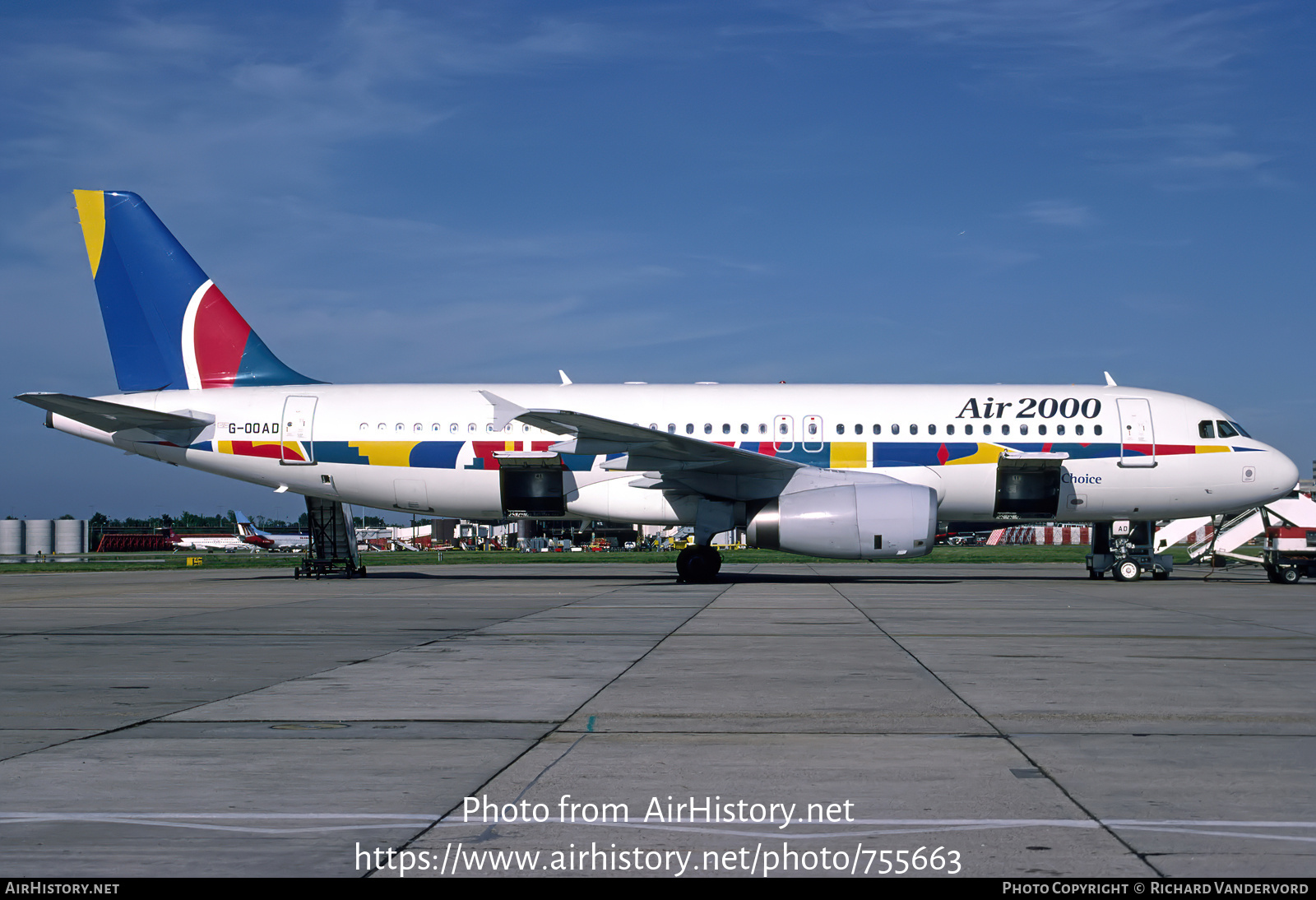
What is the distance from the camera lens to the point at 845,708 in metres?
7.29

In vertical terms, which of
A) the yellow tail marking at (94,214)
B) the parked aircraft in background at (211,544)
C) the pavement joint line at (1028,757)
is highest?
the yellow tail marking at (94,214)

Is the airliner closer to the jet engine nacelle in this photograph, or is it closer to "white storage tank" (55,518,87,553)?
the jet engine nacelle

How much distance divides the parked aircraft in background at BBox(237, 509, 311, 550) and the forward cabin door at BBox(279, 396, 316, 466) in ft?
178

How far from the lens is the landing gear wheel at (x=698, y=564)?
22250mm

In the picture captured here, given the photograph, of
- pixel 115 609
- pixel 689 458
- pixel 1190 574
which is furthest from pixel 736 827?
pixel 1190 574

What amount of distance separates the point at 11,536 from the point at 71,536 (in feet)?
11.8

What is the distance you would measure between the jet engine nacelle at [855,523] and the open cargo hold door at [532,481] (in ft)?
14.3

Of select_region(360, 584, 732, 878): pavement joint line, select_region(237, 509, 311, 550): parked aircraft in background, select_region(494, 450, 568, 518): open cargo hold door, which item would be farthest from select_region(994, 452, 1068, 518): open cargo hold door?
select_region(237, 509, 311, 550): parked aircraft in background

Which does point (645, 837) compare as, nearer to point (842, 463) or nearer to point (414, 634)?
point (414, 634)

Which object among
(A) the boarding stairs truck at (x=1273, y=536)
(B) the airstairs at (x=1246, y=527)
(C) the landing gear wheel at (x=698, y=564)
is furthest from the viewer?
(B) the airstairs at (x=1246, y=527)

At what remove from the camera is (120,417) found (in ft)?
74.3

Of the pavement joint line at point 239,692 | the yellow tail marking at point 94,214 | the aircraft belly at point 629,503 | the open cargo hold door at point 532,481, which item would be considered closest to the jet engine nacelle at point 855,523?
the aircraft belly at point 629,503

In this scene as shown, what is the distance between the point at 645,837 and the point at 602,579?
21186 mm

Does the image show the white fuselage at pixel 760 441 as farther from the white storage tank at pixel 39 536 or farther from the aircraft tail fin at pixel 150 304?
the white storage tank at pixel 39 536
